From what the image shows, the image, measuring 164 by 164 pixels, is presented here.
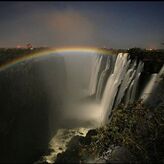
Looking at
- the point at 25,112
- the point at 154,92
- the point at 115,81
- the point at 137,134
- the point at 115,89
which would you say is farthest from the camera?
the point at 25,112

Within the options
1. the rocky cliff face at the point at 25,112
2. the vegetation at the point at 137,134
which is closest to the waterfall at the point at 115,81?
the rocky cliff face at the point at 25,112

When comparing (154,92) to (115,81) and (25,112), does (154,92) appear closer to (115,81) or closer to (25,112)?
(115,81)

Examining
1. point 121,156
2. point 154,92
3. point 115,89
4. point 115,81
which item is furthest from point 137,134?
point 115,81

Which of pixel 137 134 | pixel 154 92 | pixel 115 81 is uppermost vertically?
pixel 115 81

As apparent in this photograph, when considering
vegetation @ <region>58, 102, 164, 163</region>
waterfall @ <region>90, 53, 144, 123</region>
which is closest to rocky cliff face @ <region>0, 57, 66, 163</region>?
waterfall @ <region>90, 53, 144, 123</region>

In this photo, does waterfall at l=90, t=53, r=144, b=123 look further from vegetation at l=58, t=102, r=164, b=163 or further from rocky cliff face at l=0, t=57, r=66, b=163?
rocky cliff face at l=0, t=57, r=66, b=163

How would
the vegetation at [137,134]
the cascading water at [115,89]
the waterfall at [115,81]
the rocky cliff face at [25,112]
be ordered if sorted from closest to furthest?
the vegetation at [137,134] < the cascading water at [115,89] < the waterfall at [115,81] < the rocky cliff face at [25,112]

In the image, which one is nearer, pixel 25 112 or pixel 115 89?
pixel 115 89

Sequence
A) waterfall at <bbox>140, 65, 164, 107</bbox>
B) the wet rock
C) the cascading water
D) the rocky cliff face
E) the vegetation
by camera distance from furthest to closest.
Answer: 1. the rocky cliff face
2. the cascading water
3. waterfall at <bbox>140, 65, 164, 107</bbox>
4. the wet rock
5. the vegetation

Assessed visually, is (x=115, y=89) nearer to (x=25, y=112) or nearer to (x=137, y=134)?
(x=25, y=112)

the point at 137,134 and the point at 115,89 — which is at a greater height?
the point at 115,89

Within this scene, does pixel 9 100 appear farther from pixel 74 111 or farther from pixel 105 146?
pixel 105 146

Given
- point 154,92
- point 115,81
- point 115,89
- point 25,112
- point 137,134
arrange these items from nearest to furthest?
point 137,134, point 154,92, point 115,89, point 115,81, point 25,112

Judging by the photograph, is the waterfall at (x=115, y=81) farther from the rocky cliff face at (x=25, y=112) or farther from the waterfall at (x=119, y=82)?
the rocky cliff face at (x=25, y=112)
